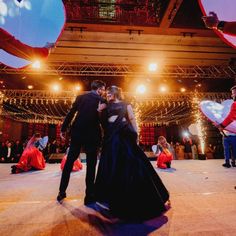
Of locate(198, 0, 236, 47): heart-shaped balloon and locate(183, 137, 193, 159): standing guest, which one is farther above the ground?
locate(198, 0, 236, 47): heart-shaped balloon

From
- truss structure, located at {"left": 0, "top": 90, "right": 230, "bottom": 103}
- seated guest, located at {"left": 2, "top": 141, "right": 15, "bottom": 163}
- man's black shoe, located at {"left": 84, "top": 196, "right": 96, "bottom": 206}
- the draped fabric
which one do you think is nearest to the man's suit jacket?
the draped fabric

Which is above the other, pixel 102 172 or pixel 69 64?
pixel 69 64

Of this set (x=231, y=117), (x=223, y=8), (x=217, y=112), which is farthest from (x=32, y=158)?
(x=223, y=8)

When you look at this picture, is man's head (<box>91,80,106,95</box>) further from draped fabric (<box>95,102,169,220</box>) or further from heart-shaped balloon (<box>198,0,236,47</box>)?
heart-shaped balloon (<box>198,0,236,47</box>)

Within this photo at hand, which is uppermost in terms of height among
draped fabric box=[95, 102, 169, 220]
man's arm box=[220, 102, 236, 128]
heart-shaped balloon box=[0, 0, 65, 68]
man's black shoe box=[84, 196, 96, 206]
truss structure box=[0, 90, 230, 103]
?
truss structure box=[0, 90, 230, 103]

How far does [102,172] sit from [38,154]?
3.92m

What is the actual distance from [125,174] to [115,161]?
17cm

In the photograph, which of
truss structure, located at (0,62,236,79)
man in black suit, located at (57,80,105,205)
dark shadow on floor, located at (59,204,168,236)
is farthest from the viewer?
truss structure, located at (0,62,236,79)

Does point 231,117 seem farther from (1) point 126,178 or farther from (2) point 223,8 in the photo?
(1) point 126,178

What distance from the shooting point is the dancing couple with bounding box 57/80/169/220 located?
4.96 feet

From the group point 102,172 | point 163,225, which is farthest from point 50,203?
point 163,225

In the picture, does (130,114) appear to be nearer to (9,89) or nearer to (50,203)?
(50,203)

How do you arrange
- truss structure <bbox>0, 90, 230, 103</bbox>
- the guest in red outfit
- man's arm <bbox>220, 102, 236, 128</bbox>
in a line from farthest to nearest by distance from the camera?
truss structure <bbox>0, 90, 230, 103</bbox> < the guest in red outfit < man's arm <bbox>220, 102, 236, 128</bbox>

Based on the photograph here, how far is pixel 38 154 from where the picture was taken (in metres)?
5.05
